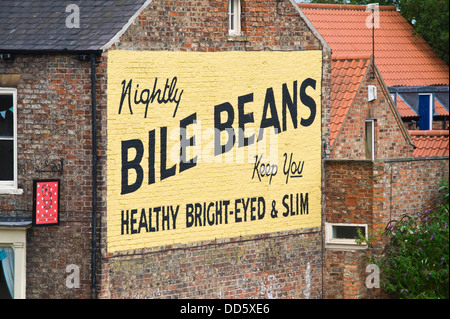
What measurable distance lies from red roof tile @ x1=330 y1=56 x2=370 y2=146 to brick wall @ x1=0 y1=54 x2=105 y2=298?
21.2 feet

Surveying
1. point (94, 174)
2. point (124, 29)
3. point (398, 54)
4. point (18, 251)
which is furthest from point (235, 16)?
point (398, 54)

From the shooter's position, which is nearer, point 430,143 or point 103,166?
point 103,166

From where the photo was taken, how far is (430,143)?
2494 centimetres

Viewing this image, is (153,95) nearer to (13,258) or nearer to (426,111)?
(13,258)

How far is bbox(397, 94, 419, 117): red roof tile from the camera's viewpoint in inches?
1241

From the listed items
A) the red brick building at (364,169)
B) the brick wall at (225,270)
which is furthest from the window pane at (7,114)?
the red brick building at (364,169)

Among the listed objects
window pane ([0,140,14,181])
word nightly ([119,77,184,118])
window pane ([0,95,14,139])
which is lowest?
window pane ([0,140,14,181])

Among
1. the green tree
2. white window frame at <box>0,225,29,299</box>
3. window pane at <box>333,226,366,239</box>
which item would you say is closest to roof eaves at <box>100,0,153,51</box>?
white window frame at <box>0,225,29,299</box>

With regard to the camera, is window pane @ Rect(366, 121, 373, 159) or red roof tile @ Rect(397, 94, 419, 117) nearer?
window pane @ Rect(366, 121, 373, 159)

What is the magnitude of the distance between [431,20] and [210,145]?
1534 centimetres

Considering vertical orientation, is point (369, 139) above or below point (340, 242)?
above

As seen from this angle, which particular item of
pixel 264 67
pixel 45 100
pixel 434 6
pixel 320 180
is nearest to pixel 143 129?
pixel 45 100

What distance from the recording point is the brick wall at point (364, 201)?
22.8 metres

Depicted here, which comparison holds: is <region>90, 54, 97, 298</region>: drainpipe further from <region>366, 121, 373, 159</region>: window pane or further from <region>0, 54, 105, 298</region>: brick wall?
<region>366, 121, 373, 159</region>: window pane
